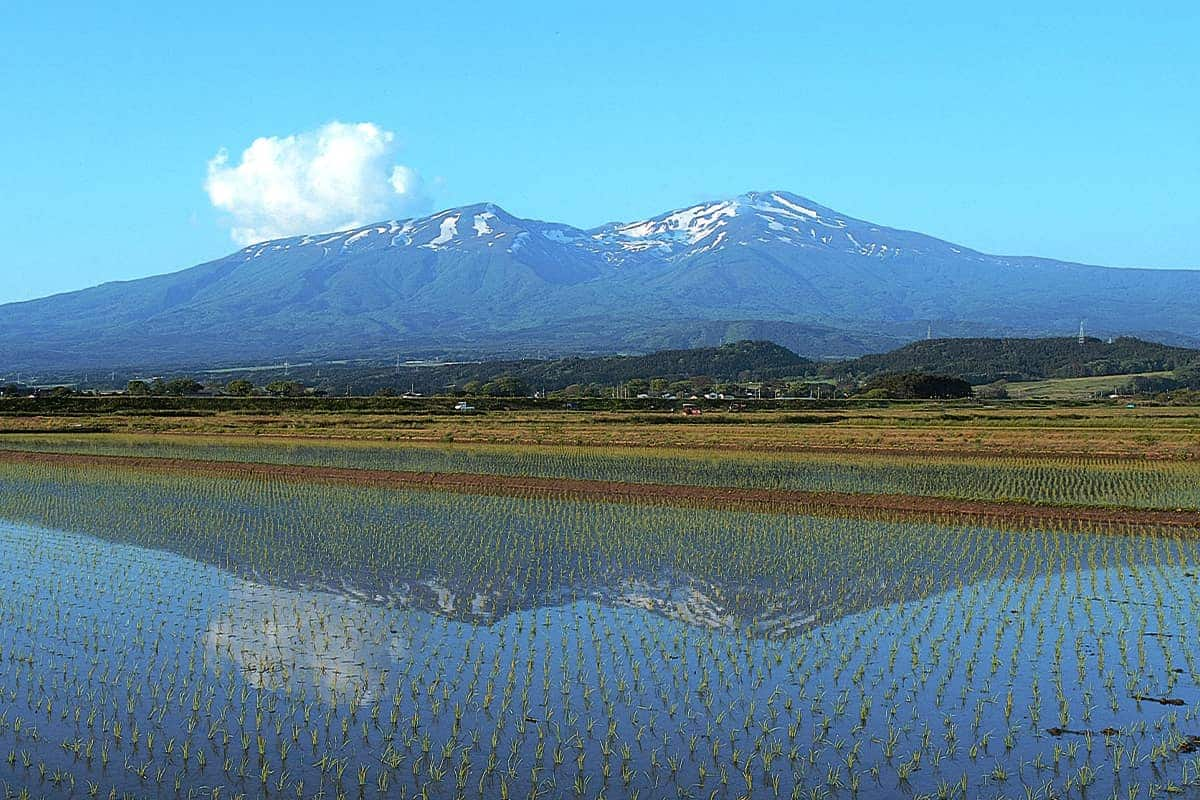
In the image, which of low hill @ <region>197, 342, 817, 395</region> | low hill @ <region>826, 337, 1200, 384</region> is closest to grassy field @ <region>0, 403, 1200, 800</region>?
low hill @ <region>826, 337, 1200, 384</region>

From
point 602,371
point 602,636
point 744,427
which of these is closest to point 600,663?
point 602,636

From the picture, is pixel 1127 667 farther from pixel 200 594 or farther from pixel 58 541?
pixel 58 541

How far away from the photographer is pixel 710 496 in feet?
64.2

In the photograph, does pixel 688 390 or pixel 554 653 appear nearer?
pixel 554 653

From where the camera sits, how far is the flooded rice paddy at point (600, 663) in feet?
23.4

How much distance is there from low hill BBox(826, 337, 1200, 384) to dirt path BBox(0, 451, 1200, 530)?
221 feet

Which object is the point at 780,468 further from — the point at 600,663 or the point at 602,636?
the point at 600,663

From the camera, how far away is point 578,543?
15141 millimetres

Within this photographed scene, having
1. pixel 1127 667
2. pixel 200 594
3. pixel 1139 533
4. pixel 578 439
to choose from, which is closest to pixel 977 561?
pixel 1139 533

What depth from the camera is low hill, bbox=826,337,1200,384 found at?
89562 millimetres

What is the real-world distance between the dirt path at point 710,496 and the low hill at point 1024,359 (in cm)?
6746

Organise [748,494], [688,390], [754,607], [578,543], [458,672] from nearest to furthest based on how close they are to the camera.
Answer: [458,672] < [754,607] < [578,543] < [748,494] < [688,390]

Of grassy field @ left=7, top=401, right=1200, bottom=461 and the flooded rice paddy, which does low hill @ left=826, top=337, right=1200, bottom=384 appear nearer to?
grassy field @ left=7, top=401, right=1200, bottom=461

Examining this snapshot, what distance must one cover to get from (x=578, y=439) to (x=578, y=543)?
683 inches
